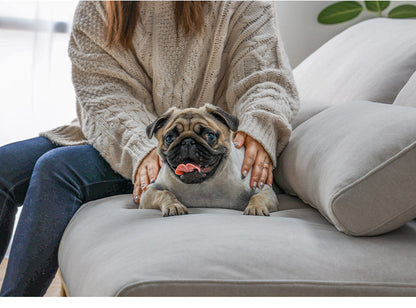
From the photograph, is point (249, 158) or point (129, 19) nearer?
point (249, 158)

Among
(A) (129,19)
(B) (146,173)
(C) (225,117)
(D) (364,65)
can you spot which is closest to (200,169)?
(C) (225,117)

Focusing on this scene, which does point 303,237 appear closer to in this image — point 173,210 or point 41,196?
point 173,210

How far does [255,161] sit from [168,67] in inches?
17.4

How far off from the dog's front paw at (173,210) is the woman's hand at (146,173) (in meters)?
0.17

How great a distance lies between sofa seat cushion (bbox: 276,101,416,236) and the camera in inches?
32.8

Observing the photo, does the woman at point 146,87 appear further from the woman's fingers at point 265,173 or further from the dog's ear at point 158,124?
the dog's ear at point 158,124

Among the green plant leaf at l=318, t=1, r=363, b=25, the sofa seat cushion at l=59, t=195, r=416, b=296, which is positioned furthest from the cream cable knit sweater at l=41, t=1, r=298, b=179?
the green plant leaf at l=318, t=1, r=363, b=25

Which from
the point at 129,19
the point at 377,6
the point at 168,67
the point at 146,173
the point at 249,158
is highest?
the point at 377,6

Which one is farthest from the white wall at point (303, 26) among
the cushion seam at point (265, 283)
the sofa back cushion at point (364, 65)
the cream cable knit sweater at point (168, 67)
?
the cushion seam at point (265, 283)

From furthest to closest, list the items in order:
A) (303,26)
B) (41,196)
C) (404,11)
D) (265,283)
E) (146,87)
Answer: (303,26), (404,11), (146,87), (41,196), (265,283)

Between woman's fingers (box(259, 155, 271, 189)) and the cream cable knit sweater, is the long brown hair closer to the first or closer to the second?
the cream cable knit sweater

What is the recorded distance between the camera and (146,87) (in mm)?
1505

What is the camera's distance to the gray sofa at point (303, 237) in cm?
73

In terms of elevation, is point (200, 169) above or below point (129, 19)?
below
